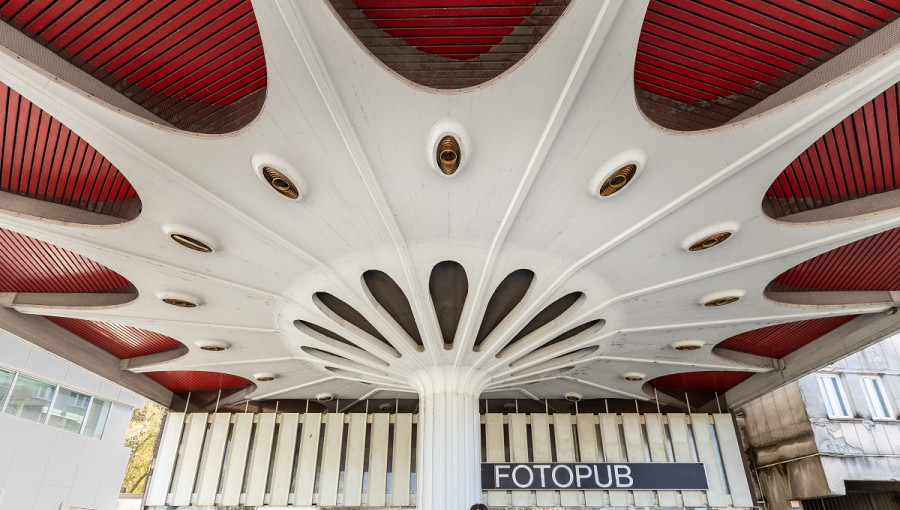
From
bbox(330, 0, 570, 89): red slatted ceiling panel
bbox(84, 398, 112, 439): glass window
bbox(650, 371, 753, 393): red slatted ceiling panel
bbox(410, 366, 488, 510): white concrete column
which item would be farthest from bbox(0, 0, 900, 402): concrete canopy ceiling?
bbox(84, 398, 112, 439): glass window

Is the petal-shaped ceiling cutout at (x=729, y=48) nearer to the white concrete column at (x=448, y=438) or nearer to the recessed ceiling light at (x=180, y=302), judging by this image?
the white concrete column at (x=448, y=438)

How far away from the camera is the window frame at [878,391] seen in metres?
18.8

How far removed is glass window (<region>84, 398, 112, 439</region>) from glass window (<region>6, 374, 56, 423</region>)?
84.5 inches

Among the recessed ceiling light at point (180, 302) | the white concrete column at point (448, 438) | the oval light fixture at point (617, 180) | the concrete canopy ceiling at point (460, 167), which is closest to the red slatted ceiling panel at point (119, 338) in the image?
the concrete canopy ceiling at point (460, 167)

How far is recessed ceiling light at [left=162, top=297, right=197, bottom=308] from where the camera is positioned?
1080 cm

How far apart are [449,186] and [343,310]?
18.1ft

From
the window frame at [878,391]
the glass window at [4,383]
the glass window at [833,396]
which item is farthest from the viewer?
the window frame at [878,391]

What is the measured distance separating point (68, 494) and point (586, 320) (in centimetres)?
1648

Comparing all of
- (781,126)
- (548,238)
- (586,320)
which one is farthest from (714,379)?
(781,126)

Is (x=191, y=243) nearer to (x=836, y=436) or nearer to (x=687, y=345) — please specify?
(x=687, y=345)

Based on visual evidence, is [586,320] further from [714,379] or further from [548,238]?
[714,379]

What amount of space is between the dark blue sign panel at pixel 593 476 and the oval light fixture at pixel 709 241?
9.51m

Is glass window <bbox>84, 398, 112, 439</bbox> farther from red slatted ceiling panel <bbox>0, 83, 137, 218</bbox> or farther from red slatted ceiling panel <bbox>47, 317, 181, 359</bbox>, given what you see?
red slatted ceiling panel <bbox>0, 83, 137, 218</bbox>

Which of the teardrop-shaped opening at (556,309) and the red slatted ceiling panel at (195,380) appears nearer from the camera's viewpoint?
the teardrop-shaped opening at (556,309)
